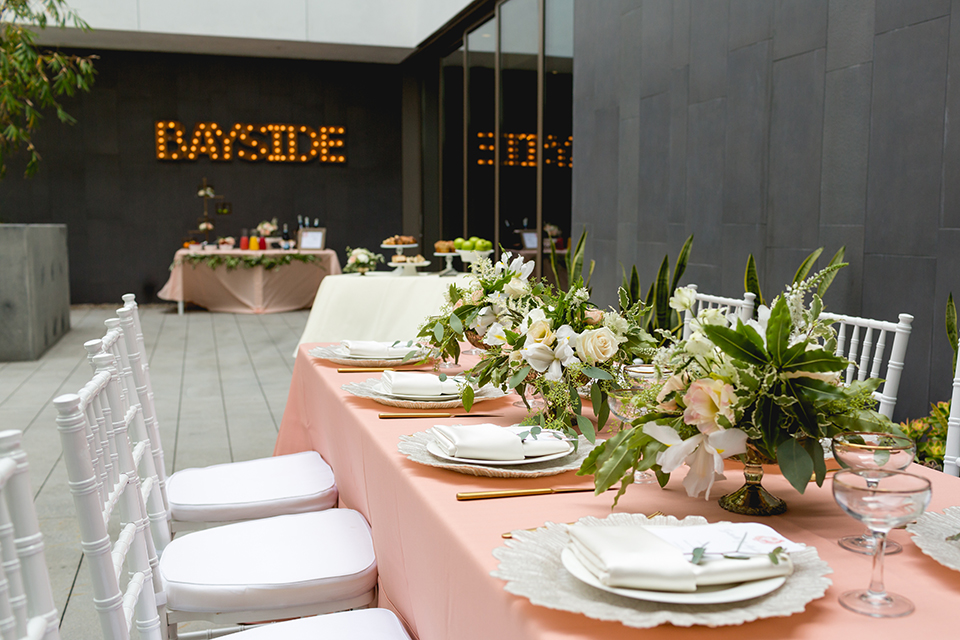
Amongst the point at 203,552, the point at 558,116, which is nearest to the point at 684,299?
the point at 203,552

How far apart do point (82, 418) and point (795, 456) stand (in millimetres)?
911

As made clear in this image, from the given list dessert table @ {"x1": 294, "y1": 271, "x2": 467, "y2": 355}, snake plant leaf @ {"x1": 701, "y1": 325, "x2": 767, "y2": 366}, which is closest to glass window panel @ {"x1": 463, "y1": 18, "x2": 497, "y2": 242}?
dessert table @ {"x1": 294, "y1": 271, "x2": 467, "y2": 355}

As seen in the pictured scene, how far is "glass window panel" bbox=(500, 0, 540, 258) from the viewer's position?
21.3ft

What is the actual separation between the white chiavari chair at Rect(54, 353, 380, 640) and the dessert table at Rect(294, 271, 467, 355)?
131 inches

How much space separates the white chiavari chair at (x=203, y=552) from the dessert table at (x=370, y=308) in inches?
131

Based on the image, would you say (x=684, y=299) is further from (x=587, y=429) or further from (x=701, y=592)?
(x=701, y=592)

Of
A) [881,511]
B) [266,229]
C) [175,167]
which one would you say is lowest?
[881,511]

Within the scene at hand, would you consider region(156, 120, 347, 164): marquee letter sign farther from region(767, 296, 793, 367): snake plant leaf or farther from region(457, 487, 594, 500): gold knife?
region(767, 296, 793, 367): snake plant leaf

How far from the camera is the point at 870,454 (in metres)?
1.01

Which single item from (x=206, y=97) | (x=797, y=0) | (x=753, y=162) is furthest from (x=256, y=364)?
(x=206, y=97)

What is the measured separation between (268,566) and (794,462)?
1.05 meters

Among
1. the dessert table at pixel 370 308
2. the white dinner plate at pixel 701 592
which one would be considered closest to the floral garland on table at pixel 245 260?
the dessert table at pixel 370 308

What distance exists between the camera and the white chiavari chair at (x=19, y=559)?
0.79 metres

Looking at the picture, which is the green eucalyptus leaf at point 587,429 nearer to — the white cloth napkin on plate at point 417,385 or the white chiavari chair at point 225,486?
the white cloth napkin on plate at point 417,385
